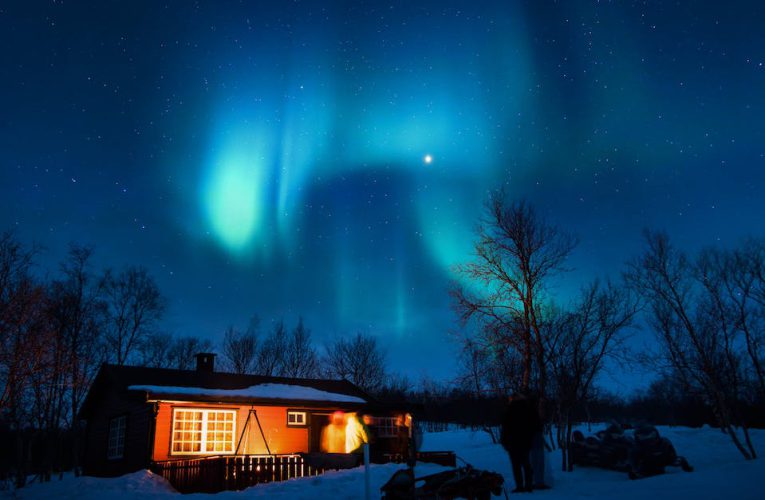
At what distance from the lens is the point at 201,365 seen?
28125 millimetres

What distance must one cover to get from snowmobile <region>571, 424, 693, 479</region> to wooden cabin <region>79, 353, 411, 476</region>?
10.0 meters

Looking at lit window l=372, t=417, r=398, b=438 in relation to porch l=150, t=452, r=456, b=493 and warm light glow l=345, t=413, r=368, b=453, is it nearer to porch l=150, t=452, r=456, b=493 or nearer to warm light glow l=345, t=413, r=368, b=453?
warm light glow l=345, t=413, r=368, b=453

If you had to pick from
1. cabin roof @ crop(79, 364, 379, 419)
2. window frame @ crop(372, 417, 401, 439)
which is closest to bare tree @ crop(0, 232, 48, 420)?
cabin roof @ crop(79, 364, 379, 419)

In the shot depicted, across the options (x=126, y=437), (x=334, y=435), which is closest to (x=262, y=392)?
(x=334, y=435)

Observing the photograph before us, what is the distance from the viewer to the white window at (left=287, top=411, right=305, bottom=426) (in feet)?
75.3

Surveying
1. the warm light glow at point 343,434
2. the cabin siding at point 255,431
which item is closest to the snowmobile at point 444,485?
the cabin siding at point 255,431

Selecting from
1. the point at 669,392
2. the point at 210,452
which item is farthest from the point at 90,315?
the point at 669,392

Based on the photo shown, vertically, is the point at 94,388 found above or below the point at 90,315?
below

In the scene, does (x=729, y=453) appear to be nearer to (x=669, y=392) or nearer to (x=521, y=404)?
(x=521, y=404)

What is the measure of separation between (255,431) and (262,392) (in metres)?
1.75

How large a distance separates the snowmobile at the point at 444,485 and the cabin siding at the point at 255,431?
14001 mm

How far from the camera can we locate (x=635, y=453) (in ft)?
50.2

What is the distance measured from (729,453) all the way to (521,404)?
A: 20.5 m

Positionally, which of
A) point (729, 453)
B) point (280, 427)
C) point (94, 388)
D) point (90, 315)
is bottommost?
point (729, 453)
